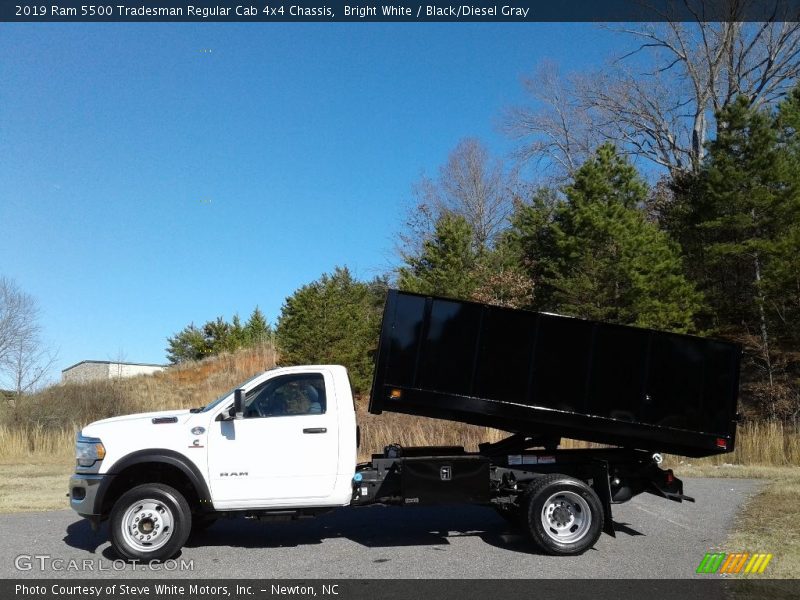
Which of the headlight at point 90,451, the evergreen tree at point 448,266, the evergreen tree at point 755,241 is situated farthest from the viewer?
the evergreen tree at point 448,266

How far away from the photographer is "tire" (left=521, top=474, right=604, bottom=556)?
8.39 metres

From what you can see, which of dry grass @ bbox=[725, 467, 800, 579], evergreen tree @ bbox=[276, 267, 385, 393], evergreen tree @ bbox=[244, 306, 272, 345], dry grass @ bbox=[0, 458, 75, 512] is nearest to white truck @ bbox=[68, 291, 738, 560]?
dry grass @ bbox=[725, 467, 800, 579]

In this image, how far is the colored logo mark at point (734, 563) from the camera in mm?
7640

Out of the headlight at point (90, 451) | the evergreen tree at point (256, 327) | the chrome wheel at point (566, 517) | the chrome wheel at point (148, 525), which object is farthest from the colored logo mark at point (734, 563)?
the evergreen tree at point (256, 327)

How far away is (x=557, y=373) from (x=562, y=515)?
162cm

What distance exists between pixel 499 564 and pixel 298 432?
8.57 feet

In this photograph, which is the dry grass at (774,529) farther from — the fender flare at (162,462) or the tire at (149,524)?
the tire at (149,524)

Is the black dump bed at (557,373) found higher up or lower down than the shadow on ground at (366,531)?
higher up

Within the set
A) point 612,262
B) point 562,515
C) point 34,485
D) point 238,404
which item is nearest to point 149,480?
point 238,404

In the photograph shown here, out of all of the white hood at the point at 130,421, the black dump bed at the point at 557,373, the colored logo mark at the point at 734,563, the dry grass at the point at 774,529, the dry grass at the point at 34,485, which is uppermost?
the black dump bed at the point at 557,373
